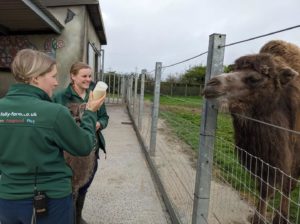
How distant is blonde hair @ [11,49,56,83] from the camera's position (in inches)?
87.2

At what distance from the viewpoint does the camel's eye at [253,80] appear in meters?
3.60

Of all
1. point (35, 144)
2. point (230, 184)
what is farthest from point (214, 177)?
point (35, 144)

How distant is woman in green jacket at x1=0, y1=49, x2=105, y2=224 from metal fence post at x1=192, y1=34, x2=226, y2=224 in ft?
3.69

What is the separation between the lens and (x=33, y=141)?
7.15ft

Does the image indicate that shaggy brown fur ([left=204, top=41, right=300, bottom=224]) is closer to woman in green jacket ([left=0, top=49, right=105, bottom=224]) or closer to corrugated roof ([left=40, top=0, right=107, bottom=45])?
woman in green jacket ([left=0, top=49, right=105, bottom=224])

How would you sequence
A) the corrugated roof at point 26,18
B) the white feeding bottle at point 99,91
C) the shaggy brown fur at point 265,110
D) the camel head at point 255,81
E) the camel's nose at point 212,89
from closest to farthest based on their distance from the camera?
the white feeding bottle at point 99,91
the camel's nose at point 212,89
the camel head at point 255,81
the shaggy brown fur at point 265,110
the corrugated roof at point 26,18

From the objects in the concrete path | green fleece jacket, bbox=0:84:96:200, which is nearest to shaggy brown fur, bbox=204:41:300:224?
the concrete path

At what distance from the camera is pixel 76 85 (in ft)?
12.6

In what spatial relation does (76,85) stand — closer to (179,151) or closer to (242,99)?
(242,99)

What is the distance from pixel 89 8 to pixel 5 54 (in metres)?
3.35

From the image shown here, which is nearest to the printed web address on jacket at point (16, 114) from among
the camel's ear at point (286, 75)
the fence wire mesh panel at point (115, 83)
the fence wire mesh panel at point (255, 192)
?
the fence wire mesh panel at point (255, 192)

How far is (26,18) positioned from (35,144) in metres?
10.7

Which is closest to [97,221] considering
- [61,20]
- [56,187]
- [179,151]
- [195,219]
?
[195,219]

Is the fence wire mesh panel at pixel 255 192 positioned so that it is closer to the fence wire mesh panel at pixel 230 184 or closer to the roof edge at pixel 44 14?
the fence wire mesh panel at pixel 230 184
